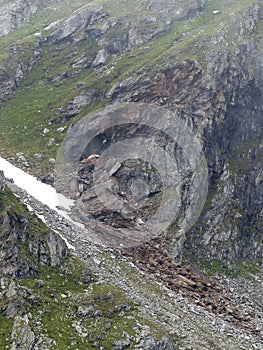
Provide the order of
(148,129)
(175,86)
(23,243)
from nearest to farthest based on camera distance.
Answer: (23,243), (148,129), (175,86)

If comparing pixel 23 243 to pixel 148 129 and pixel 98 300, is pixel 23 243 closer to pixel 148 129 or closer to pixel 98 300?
pixel 98 300

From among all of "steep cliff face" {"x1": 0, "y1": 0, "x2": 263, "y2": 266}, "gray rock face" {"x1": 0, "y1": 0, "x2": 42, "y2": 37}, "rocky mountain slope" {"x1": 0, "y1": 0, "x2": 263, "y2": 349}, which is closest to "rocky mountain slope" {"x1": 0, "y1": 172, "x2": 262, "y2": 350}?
"rocky mountain slope" {"x1": 0, "y1": 0, "x2": 263, "y2": 349}

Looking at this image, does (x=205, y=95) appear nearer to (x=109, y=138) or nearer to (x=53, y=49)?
(x=109, y=138)

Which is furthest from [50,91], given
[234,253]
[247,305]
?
[247,305]

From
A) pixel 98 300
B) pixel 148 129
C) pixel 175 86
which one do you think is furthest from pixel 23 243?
pixel 175 86

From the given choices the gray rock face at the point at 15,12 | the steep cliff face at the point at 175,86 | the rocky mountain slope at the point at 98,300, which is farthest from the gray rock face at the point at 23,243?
the gray rock face at the point at 15,12

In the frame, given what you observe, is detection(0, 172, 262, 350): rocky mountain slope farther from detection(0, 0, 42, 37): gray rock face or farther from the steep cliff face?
detection(0, 0, 42, 37): gray rock face
